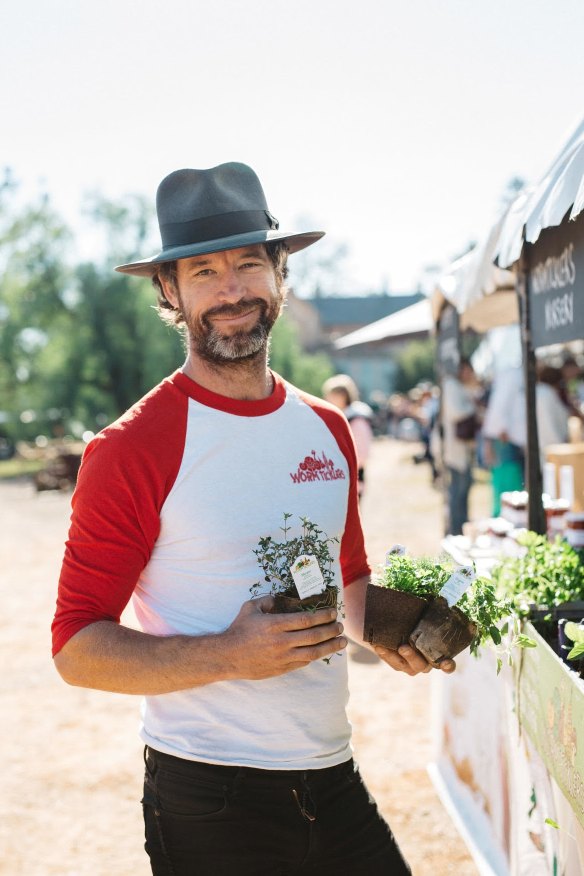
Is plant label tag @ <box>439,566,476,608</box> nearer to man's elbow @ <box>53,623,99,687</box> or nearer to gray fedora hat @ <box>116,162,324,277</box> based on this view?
man's elbow @ <box>53,623,99,687</box>

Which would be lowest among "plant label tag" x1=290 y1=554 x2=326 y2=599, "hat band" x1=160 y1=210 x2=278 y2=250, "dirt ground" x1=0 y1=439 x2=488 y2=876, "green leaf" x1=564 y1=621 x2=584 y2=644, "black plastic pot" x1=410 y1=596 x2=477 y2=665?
"dirt ground" x1=0 y1=439 x2=488 y2=876

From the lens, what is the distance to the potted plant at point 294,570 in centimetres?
178

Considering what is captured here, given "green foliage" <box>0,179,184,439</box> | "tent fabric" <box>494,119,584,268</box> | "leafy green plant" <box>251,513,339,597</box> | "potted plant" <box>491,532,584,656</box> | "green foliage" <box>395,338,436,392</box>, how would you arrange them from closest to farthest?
"leafy green plant" <box>251,513,339,597</box>
"tent fabric" <box>494,119,584,268</box>
"potted plant" <box>491,532,584,656</box>
"green foliage" <box>0,179,184,439</box>
"green foliage" <box>395,338,436,392</box>

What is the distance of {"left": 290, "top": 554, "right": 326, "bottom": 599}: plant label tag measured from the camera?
69.6 inches

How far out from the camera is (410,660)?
206 cm

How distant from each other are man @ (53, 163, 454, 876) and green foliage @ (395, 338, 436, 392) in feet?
133

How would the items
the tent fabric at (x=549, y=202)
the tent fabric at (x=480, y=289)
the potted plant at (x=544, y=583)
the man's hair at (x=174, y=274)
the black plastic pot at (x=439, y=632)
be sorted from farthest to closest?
the tent fabric at (x=480, y=289), the potted plant at (x=544, y=583), the tent fabric at (x=549, y=202), the man's hair at (x=174, y=274), the black plastic pot at (x=439, y=632)

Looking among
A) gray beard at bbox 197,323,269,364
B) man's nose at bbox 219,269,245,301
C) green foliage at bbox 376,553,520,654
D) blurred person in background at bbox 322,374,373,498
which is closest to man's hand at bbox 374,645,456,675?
green foliage at bbox 376,553,520,654

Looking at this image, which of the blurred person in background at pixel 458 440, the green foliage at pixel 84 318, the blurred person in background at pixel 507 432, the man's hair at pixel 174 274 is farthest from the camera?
the green foliage at pixel 84 318

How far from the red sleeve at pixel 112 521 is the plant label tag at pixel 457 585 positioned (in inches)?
26.8

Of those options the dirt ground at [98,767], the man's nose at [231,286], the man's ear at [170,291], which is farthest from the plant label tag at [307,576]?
the dirt ground at [98,767]

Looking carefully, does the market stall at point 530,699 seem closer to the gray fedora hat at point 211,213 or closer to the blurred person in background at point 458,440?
the gray fedora hat at point 211,213

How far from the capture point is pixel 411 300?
80.6m

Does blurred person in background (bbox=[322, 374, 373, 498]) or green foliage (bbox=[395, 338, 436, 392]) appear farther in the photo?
green foliage (bbox=[395, 338, 436, 392])
